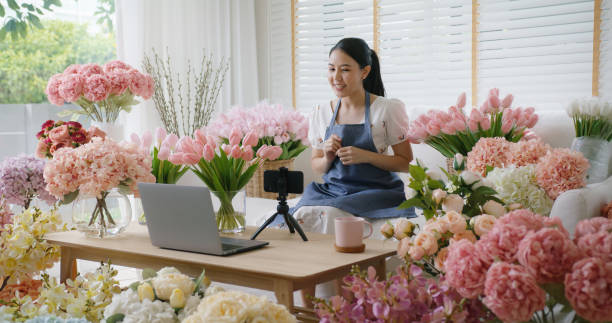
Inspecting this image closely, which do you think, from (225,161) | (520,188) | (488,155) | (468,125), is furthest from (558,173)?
(225,161)

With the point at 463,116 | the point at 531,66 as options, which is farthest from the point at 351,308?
the point at 531,66

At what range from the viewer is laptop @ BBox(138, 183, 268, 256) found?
1723 millimetres

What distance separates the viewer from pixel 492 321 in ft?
3.04

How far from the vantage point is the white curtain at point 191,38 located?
4.00 metres

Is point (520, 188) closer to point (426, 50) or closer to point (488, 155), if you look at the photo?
point (488, 155)

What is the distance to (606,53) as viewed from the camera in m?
3.51

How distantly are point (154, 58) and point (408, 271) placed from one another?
3.49m

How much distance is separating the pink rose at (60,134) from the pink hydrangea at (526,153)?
1.72 m

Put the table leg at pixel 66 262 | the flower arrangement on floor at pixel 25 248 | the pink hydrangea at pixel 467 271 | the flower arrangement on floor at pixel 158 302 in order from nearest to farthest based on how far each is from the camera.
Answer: the pink hydrangea at pixel 467 271 < the flower arrangement on floor at pixel 158 302 < the flower arrangement on floor at pixel 25 248 < the table leg at pixel 66 262

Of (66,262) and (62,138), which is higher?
(62,138)

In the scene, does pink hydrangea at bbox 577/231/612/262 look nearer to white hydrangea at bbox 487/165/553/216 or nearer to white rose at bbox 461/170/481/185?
white rose at bbox 461/170/481/185

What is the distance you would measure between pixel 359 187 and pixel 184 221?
4.07 feet

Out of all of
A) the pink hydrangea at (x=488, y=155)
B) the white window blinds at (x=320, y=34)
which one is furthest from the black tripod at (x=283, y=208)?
the white window blinds at (x=320, y=34)

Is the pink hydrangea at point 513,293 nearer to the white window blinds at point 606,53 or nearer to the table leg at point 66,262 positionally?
the table leg at point 66,262
